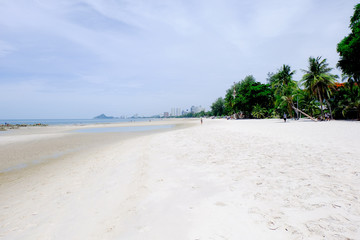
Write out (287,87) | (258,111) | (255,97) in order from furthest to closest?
1. (255,97)
2. (258,111)
3. (287,87)

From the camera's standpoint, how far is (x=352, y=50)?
23.3 metres

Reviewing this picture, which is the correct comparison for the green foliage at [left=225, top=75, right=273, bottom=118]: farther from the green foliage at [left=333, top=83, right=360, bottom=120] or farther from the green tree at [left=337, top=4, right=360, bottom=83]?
the green tree at [left=337, top=4, right=360, bottom=83]

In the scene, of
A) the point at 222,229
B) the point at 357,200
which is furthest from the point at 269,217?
the point at 357,200

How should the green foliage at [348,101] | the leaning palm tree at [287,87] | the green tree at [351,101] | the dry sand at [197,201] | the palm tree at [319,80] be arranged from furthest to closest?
the leaning palm tree at [287,87] → the palm tree at [319,80] → the green foliage at [348,101] → the green tree at [351,101] → the dry sand at [197,201]

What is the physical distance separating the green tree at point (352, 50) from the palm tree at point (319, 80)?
489 cm

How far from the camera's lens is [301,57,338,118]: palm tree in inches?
1283

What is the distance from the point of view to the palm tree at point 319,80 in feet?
107

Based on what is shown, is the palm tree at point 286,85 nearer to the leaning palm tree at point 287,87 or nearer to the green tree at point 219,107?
the leaning palm tree at point 287,87

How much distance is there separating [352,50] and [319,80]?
10.2 meters

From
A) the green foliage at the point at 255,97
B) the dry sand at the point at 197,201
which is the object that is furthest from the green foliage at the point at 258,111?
the dry sand at the point at 197,201

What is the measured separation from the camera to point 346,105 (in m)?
29.8

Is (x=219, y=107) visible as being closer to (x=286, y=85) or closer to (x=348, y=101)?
(x=286, y=85)

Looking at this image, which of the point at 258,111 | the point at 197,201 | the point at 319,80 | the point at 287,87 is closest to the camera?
the point at 197,201

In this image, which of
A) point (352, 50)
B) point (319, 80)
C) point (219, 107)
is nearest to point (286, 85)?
point (319, 80)
